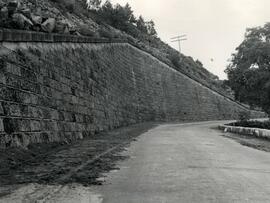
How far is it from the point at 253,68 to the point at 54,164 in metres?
25.2

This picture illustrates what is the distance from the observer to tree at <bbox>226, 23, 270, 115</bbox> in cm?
3066

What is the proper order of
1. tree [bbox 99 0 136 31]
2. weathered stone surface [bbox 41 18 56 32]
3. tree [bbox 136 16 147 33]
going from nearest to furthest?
1. weathered stone surface [bbox 41 18 56 32]
2. tree [bbox 99 0 136 31]
3. tree [bbox 136 16 147 33]

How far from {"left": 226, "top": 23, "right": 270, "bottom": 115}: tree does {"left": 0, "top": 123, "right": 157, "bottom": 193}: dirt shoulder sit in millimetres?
21216

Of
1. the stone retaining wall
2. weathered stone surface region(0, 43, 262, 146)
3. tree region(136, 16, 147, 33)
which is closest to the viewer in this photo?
the stone retaining wall

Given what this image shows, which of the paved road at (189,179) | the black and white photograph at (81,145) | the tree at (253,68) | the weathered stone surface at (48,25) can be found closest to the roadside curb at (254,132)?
the black and white photograph at (81,145)

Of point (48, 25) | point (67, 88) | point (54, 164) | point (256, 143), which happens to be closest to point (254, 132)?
point (256, 143)

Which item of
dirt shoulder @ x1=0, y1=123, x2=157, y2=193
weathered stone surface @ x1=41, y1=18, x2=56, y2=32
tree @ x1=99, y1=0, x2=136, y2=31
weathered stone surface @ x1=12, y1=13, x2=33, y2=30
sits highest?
tree @ x1=99, y1=0, x2=136, y2=31

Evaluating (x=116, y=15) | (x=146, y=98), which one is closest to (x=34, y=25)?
(x=146, y=98)

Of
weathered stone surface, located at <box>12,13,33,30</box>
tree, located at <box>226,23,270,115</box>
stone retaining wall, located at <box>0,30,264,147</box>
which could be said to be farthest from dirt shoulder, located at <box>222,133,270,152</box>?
tree, located at <box>226,23,270,115</box>

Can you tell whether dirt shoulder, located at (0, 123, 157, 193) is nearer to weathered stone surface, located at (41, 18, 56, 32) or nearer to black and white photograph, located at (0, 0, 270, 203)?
black and white photograph, located at (0, 0, 270, 203)

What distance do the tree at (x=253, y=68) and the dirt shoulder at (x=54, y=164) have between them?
835 inches

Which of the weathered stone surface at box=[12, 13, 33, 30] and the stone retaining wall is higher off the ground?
the weathered stone surface at box=[12, 13, 33, 30]

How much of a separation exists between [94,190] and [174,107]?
40234 mm

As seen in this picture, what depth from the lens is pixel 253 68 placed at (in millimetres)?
31656
